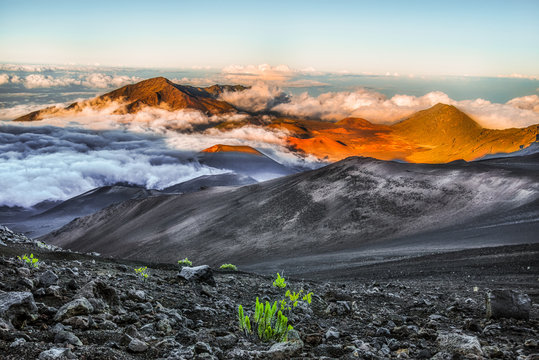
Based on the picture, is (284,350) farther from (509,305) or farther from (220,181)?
(220,181)

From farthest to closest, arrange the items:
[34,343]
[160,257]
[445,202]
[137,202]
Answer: [137,202] → [160,257] → [445,202] → [34,343]

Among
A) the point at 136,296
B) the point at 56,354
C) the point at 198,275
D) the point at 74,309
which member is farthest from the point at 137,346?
the point at 198,275

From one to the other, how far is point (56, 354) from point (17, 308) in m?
1.22

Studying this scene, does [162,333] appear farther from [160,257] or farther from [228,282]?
[160,257]

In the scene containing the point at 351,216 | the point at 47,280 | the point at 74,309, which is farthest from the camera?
the point at 351,216

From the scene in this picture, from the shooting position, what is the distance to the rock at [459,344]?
4.20m

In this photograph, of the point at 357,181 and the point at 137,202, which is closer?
the point at 357,181

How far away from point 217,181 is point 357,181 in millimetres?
137292

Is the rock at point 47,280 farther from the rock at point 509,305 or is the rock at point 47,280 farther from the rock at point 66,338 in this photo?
the rock at point 509,305

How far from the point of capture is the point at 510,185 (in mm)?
38156

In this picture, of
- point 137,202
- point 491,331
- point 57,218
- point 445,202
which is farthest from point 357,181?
point 57,218

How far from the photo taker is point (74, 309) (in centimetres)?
450

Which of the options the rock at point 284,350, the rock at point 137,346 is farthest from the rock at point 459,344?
the rock at point 137,346

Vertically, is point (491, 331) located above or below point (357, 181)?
above
